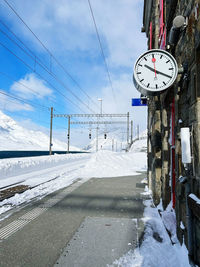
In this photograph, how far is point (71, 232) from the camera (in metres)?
3.64

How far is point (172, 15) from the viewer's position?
11.4ft

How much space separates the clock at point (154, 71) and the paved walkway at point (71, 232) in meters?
2.87

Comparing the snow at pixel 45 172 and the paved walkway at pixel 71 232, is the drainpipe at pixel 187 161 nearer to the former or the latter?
the paved walkway at pixel 71 232

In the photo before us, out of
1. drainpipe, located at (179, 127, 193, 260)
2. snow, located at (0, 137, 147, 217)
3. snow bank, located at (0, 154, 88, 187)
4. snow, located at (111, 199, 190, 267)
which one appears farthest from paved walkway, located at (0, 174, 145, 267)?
snow bank, located at (0, 154, 88, 187)

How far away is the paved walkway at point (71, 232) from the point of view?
9.15 feet

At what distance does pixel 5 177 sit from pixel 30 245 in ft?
23.0

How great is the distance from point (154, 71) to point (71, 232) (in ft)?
11.7

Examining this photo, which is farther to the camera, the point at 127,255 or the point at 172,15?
the point at 172,15

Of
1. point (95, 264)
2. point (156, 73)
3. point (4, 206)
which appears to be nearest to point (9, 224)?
point (4, 206)

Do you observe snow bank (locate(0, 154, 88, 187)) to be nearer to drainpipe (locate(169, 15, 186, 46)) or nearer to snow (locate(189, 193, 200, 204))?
snow (locate(189, 193, 200, 204))

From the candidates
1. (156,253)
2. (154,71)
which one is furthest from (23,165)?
(154,71)

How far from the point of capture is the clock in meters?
3.04

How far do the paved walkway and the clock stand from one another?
2.87 metres

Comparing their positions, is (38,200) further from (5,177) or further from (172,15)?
(172,15)
